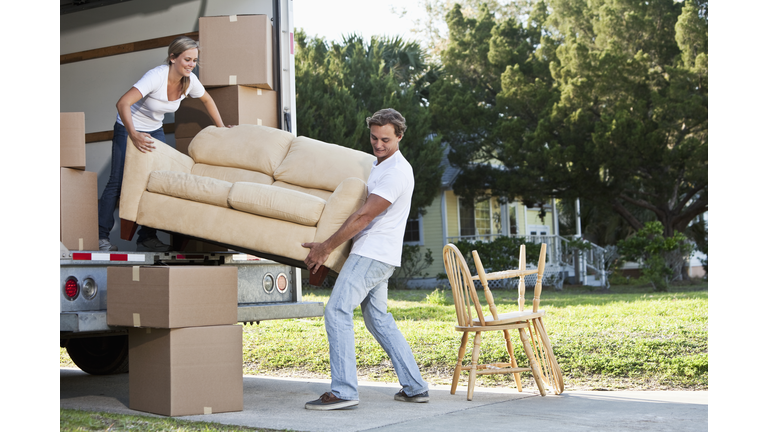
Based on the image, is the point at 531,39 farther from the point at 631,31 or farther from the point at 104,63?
the point at 104,63

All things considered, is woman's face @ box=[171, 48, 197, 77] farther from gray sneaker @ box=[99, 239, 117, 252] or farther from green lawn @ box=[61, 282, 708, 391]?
green lawn @ box=[61, 282, 708, 391]

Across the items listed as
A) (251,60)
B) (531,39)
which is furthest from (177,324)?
(531,39)

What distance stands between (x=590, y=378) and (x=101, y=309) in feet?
11.2

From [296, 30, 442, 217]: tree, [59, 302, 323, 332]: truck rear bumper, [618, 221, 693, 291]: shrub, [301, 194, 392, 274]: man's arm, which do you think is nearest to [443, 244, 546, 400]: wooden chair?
[301, 194, 392, 274]: man's arm

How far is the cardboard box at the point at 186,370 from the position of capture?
3.94 m

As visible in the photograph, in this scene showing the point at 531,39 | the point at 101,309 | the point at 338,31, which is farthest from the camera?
the point at 531,39

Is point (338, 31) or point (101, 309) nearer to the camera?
point (101, 309)

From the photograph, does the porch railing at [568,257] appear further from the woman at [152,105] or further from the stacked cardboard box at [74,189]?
the stacked cardboard box at [74,189]

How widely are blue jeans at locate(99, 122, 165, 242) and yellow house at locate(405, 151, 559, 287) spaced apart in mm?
13841

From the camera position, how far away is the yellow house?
63.8 ft

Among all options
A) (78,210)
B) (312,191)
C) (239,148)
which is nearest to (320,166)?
(312,191)

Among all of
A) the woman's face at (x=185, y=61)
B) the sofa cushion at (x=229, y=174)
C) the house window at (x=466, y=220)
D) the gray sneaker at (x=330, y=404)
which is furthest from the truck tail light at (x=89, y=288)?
the house window at (x=466, y=220)
